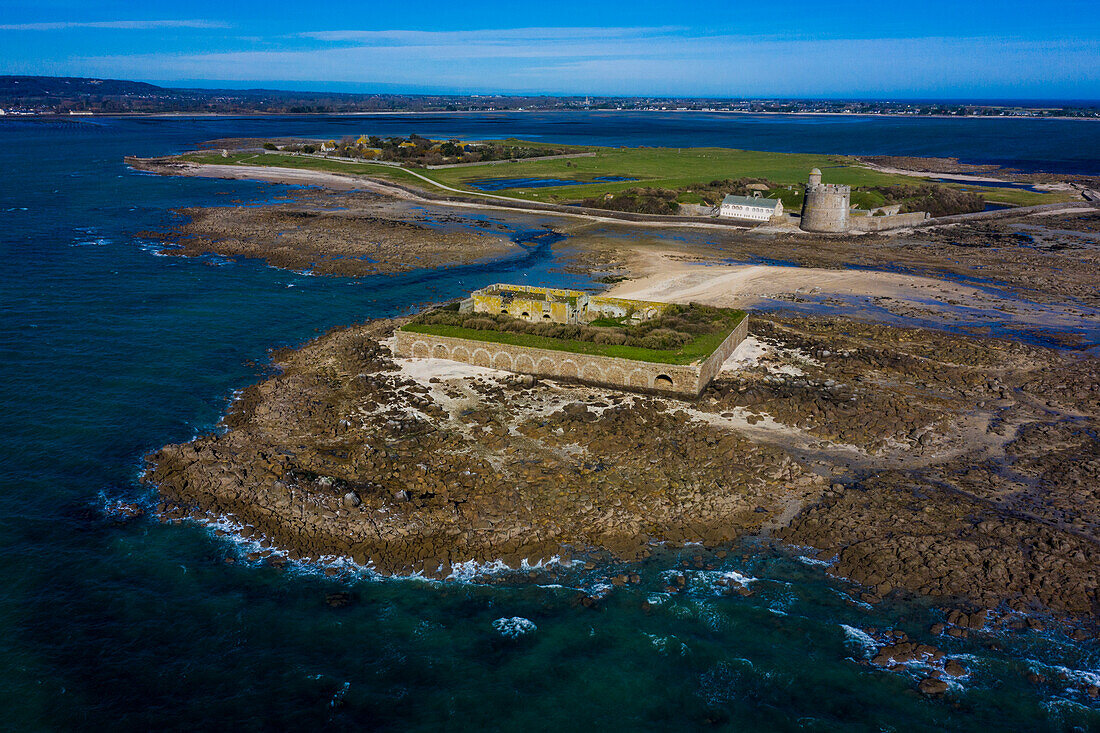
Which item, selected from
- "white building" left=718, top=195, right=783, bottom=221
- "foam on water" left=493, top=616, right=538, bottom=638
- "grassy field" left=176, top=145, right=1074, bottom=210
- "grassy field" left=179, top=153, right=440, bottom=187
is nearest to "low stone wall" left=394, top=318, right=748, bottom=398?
"foam on water" left=493, top=616, right=538, bottom=638

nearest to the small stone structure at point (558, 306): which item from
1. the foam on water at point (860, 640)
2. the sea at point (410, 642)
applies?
the sea at point (410, 642)

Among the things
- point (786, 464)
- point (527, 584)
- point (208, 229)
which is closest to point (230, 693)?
point (527, 584)

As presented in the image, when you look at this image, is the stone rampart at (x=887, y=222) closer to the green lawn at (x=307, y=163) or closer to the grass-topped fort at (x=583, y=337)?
the grass-topped fort at (x=583, y=337)

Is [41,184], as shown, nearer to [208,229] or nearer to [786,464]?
[208,229]

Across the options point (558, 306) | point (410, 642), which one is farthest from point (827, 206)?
point (410, 642)

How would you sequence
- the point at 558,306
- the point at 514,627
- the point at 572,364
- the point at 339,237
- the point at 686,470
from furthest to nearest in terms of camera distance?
1. the point at 339,237
2. the point at 558,306
3. the point at 572,364
4. the point at 686,470
5. the point at 514,627

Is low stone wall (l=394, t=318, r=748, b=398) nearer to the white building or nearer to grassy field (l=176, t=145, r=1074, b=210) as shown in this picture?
the white building

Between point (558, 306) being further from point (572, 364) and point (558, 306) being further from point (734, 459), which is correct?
point (734, 459)
